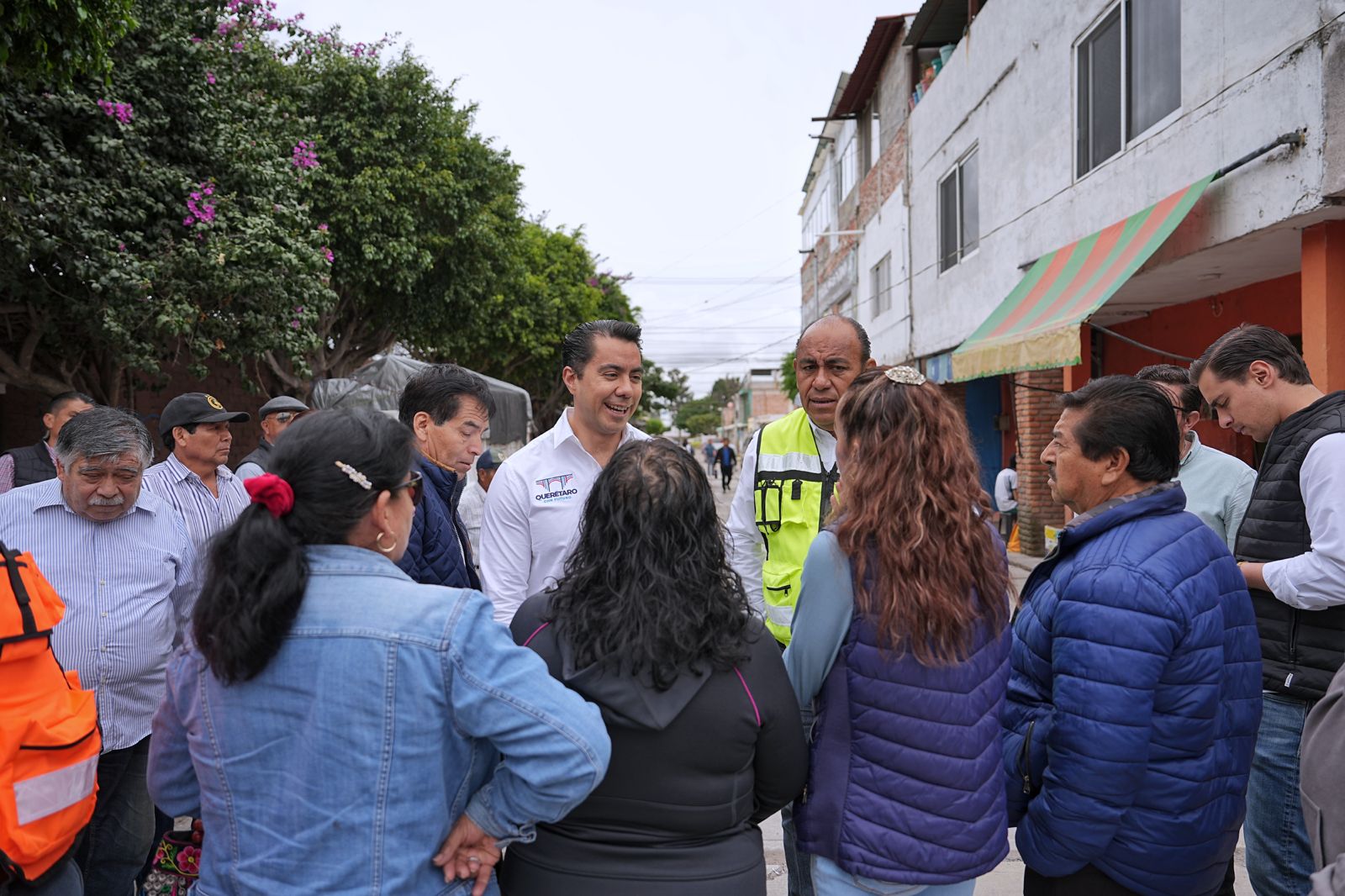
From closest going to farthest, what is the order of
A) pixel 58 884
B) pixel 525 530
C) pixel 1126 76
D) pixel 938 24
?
pixel 58 884 → pixel 525 530 → pixel 1126 76 → pixel 938 24

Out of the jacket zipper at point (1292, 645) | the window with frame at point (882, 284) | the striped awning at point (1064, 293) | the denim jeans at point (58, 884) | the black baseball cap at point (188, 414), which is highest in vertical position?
the window with frame at point (882, 284)

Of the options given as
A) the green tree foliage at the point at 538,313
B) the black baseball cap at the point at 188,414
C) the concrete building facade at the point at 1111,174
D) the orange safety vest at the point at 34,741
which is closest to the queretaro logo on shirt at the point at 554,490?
the orange safety vest at the point at 34,741

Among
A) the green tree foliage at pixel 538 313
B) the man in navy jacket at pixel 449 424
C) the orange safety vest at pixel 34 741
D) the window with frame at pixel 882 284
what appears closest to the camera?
the orange safety vest at pixel 34 741

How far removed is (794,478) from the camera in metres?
3.11

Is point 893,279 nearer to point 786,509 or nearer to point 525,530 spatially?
point 786,509

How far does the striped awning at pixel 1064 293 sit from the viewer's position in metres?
6.90

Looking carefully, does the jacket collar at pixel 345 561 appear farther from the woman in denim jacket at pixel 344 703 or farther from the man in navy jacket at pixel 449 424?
the man in navy jacket at pixel 449 424

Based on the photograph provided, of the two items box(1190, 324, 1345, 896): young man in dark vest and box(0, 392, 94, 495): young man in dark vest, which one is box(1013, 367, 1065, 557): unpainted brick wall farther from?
box(0, 392, 94, 495): young man in dark vest

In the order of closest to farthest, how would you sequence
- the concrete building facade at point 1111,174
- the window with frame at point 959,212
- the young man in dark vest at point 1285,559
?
the young man in dark vest at point 1285,559 < the concrete building facade at point 1111,174 < the window with frame at point 959,212

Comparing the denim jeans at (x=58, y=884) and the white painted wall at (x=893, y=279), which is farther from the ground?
the white painted wall at (x=893, y=279)

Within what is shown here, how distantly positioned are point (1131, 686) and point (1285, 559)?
4.05ft

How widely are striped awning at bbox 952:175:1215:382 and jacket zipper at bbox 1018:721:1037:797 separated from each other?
570cm

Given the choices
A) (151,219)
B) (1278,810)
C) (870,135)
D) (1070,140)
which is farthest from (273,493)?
(870,135)

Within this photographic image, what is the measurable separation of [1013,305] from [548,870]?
9.16 metres
